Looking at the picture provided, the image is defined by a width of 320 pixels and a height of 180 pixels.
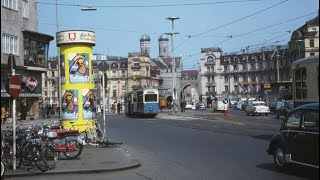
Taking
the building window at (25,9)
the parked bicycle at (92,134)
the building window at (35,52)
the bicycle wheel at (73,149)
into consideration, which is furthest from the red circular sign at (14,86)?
the building window at (25,9)

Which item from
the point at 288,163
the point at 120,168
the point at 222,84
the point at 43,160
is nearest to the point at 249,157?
the point at 288,163

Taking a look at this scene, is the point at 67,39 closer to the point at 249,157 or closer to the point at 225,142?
the point at 225,142

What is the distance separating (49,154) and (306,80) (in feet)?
35.8

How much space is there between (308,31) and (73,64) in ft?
302

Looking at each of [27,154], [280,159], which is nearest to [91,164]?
[27,154]

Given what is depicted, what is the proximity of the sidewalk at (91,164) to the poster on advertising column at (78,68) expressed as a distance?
4394 millimetres

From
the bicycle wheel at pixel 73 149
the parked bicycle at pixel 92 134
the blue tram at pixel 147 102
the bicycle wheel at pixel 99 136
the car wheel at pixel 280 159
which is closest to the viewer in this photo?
the car wheel at pixel 280 159

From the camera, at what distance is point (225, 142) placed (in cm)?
1983

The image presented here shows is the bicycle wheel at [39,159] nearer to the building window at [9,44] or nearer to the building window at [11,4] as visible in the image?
the building window at [9,44]

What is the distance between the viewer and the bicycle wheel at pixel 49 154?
42.2 ft

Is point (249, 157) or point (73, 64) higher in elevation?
point (73, 64)

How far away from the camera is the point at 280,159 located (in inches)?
471

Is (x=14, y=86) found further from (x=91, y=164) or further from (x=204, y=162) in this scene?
(x=204, y=162)

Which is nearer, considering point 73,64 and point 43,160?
point 43,160
